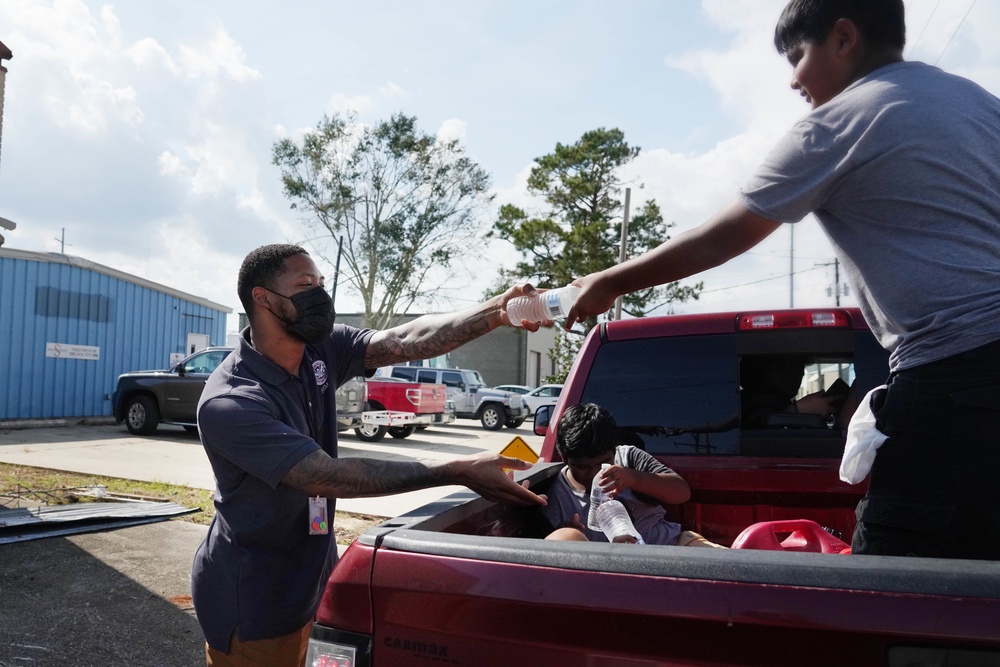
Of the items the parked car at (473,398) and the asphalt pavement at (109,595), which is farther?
the parked car at (473,398)

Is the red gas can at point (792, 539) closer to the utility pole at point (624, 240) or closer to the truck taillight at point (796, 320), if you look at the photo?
the truck taillight at point (796, 320)

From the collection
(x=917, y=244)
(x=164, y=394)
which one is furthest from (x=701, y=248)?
(x=164, y=394)

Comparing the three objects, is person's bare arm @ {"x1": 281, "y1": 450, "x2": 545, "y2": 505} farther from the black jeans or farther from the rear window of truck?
the rear window of truck

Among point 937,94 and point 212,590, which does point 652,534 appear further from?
point 937,94

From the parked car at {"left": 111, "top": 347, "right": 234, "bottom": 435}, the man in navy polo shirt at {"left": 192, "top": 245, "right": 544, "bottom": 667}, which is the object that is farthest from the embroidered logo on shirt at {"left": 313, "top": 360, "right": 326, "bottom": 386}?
the parked car at {"left": 111, "top": 347, "right": 234, "bottom": 435}

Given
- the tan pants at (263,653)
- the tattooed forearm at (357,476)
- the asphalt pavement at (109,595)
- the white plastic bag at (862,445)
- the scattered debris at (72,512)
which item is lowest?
the asphalt pavement at (109,595)

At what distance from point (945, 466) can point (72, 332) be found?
69.0 ft

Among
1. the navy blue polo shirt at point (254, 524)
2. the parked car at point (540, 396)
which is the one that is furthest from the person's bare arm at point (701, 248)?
the parked car at point (540, 396)

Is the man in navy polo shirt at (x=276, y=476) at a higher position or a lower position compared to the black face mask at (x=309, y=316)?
lower

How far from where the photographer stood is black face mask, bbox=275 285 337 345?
266cm

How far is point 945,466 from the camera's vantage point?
5.24 feet

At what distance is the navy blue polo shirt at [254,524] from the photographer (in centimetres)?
224

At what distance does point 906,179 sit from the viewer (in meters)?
1.65

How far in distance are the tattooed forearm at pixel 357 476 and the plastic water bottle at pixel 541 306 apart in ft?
2.36
